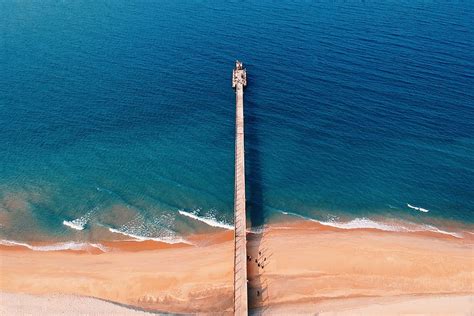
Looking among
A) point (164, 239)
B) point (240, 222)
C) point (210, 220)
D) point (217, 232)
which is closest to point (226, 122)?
point (210, 220)

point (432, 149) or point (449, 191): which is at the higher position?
point (432, 149)

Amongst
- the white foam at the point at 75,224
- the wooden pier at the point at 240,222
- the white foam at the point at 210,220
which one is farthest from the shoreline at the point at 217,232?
the wooden pier at the point at 240,222

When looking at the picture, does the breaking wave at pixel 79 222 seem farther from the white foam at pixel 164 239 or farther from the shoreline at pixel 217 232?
the white foam at pixel 164 239

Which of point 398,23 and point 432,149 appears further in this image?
point 398,23

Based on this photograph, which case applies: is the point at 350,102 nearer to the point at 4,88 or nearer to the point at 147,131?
the point at 147,131

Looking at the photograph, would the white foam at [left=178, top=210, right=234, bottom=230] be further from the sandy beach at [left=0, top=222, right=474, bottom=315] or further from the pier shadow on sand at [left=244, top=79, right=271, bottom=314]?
the pier shadow on sand at [left=244, top=79, right=271, bottom=314]

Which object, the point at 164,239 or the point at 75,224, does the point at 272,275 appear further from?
the point at 75,224

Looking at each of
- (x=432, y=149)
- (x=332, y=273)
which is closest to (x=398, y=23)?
(x=432, y=149)
